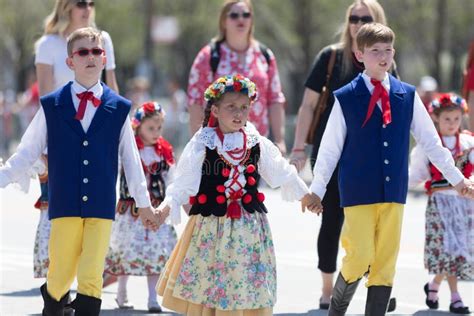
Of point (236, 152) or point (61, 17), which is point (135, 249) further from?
point (236, 152)

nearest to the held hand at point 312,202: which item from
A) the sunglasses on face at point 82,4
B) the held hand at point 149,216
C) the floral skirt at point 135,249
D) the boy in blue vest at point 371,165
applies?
the boy in blue vest at point 371,165

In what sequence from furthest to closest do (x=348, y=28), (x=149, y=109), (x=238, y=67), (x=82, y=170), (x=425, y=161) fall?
(x=238, y=67) → (x=149, y=109) → (x=425, y=161) → (x=348, y=28) → (x=82, y=170)

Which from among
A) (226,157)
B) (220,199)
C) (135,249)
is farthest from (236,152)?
(135,249)

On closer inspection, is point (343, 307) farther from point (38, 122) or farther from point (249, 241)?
point (38, 122)

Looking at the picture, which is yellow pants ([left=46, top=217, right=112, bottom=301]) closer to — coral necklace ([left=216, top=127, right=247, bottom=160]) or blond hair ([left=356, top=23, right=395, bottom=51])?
coral necklace ([left=216, top=127, right=247, bottom=160])

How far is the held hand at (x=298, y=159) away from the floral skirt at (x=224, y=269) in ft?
4.38

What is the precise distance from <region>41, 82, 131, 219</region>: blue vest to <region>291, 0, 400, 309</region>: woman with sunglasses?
191 cm

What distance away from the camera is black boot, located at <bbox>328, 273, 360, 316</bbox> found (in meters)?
7.46

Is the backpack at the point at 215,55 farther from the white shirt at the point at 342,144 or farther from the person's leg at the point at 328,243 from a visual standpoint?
the white shirt at the point at 342,144

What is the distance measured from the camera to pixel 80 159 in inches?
277

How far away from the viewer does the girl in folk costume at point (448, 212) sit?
9.03 metres

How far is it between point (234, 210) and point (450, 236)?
8.42ft

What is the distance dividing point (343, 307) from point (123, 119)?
5.80ft

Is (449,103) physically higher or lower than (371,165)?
higher
